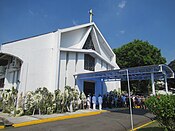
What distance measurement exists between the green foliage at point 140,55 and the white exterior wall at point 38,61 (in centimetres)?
1710

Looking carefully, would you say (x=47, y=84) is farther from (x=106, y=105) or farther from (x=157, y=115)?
(x=157, y=115)

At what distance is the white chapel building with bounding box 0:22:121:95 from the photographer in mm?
13693

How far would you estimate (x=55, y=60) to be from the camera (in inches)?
540

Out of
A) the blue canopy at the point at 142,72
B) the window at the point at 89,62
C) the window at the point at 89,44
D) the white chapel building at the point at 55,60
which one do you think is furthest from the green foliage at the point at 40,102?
the window at the point at 89,44

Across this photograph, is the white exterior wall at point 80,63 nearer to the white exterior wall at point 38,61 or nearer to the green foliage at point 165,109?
the white exterior wall at point 38,61

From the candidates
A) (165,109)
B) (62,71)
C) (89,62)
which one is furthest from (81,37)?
(165,109)

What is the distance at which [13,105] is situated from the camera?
12.6 m

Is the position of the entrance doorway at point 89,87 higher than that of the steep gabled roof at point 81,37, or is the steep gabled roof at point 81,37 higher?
the steep gabled roof at point 81,37

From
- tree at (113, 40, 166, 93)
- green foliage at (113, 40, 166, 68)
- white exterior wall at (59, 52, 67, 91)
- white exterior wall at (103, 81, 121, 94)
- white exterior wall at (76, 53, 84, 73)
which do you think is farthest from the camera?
tree at (113, 40, 166, 93)

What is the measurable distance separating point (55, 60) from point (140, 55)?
58.0 ft

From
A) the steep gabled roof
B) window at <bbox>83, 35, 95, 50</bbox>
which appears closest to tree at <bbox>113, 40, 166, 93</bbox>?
the steep gabled roof

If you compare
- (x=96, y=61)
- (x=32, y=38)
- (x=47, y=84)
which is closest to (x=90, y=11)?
(x=96, y=61)

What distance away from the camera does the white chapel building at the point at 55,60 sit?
13693mm

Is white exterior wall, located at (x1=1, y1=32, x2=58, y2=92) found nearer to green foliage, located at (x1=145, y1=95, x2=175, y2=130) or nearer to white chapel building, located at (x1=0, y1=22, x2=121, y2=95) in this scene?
white chapel building, located at (x1=0, y1=22, x2=121, y2=95)
